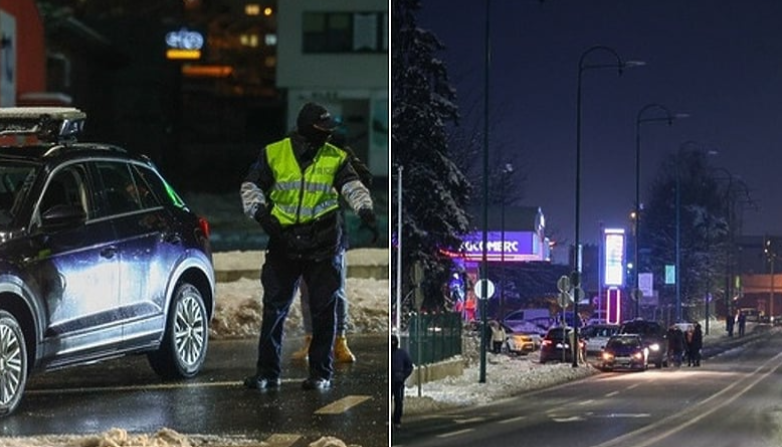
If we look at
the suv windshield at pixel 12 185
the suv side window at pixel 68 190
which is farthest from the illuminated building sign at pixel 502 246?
the suv windshield at pixel 12 185

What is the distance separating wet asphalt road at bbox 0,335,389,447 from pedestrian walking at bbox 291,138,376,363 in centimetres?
2

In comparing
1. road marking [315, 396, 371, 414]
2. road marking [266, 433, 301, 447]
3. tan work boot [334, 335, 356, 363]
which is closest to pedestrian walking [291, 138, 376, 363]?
tan work boot [334, 335, 356, 363]

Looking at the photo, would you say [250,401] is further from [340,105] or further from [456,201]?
[456,201]

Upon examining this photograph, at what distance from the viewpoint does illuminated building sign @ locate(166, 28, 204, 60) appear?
9.29 feet

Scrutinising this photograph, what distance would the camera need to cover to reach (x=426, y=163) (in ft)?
15.3

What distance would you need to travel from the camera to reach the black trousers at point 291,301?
114 inches

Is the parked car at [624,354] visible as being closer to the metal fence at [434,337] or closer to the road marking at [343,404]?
the metal fence at [434,337]

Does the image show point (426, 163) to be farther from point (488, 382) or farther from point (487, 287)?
point (488, 382)

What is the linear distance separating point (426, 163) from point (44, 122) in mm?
2160

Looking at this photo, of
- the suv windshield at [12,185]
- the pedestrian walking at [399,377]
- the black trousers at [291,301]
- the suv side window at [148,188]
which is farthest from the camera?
the pedestrian walking at [399,377]

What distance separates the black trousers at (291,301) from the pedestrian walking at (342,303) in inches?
0.5

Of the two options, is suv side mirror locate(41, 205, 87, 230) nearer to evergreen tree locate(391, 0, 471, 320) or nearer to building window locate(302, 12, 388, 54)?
building window locate(302, 12, 388, 54)

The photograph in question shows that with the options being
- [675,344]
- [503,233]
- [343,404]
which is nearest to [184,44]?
[343,404]

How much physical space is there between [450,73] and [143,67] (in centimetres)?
202
